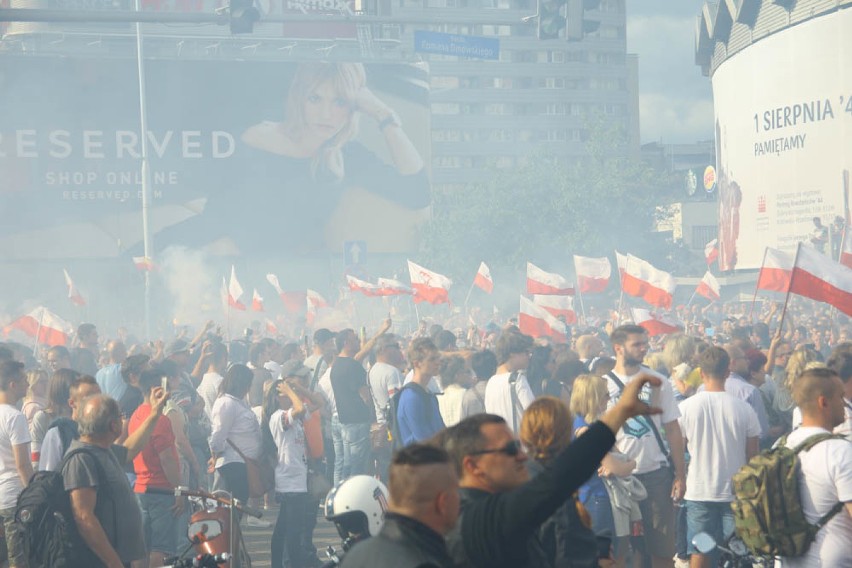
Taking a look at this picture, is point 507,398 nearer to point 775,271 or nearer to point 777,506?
point 777,506

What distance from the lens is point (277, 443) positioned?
9.73 metres

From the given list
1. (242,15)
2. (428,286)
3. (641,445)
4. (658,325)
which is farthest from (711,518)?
(428,286)

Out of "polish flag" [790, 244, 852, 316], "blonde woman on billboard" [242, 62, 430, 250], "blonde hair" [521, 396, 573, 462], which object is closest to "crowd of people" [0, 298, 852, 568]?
"blonde hair" [521, 396, 573, 462]

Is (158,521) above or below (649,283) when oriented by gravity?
below

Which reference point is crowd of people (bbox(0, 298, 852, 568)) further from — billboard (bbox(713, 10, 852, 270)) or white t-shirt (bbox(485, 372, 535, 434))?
billboard (bbox(713, 10, 852, 270))

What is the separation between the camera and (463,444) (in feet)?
12.9

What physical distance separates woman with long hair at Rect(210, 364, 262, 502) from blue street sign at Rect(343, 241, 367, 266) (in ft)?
93.5

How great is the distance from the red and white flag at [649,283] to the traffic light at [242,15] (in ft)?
29.1

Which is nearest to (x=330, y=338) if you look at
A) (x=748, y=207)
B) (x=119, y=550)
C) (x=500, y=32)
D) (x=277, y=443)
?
(x=277, y=443)

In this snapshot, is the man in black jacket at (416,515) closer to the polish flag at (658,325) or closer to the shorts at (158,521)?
the shorts at (158,521)

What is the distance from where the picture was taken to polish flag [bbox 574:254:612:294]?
2250cm

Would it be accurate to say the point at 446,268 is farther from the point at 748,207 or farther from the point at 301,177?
the point at 748,207

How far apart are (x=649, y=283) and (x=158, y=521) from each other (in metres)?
12.5

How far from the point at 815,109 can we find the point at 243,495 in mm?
41204
